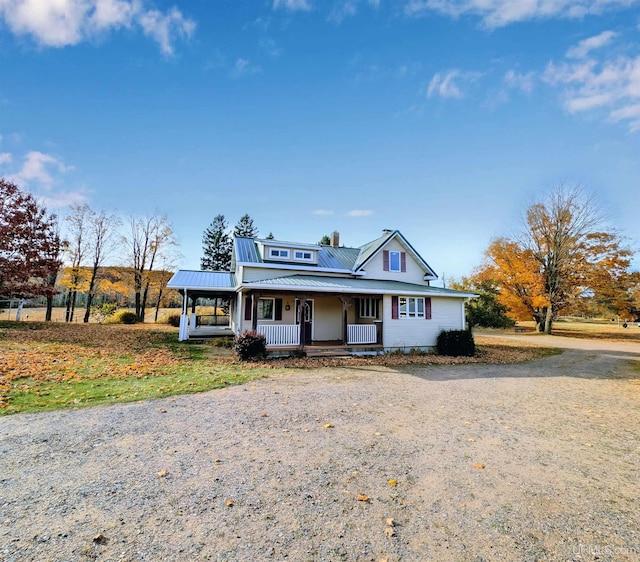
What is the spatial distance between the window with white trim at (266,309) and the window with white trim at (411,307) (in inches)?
276

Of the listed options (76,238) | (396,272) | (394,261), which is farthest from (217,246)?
(396,272)

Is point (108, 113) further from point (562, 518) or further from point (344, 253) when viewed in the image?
point (562, 518)

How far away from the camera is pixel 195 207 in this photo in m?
19.2

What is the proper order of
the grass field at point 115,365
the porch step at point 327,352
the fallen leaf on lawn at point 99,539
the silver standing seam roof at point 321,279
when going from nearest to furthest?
the fallen leaf on lawn at point 99,539 < the grass field at point 115,365 < the porch step at point 327,352 < the silver standing seam roof at point 321,279

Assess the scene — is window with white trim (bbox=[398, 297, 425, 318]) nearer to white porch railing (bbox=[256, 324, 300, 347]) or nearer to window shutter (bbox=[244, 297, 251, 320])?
white porch railing (bbox=[256, 324, 300, 347])

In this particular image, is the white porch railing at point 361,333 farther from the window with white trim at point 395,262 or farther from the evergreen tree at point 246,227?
the evergreen tree at point 246,227

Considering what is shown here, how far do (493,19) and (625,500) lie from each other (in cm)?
1258

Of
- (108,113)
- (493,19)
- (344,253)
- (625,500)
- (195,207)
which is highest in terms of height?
(493,19)

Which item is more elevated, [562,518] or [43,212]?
[43,212]

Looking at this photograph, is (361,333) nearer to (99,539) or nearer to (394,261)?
(394,261)

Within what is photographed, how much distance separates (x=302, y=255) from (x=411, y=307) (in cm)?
722

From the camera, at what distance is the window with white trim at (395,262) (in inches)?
802

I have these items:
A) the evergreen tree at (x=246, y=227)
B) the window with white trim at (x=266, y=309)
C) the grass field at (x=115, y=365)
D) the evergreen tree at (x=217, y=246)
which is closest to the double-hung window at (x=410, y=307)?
the grass field at (x=115, y=365)

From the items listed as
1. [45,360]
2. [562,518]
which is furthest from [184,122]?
[562,518]
